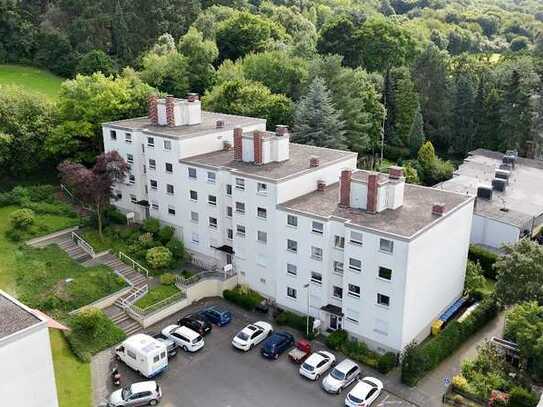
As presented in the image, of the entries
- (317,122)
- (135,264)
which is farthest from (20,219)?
(317,122)

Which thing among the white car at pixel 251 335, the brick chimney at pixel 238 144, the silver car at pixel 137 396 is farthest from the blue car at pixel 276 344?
the brick chimney at pixel 238 144

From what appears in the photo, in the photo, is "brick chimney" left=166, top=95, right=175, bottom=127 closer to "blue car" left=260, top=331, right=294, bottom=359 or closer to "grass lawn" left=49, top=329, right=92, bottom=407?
"grass lawn" left=49, top=329, right=92, bottom=407

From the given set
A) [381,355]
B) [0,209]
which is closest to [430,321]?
[381,355]

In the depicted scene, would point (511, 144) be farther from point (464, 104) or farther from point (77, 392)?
point (77, 392)

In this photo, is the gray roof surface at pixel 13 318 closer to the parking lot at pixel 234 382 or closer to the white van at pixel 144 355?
the white van at pixel 144 355

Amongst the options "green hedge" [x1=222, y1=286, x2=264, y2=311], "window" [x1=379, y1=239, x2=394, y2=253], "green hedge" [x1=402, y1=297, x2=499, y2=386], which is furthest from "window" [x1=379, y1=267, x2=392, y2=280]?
"green hedge" [x1=222, y1=286, x2=264, y2=311]

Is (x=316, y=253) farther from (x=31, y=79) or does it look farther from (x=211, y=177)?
(x=31, y=79)
